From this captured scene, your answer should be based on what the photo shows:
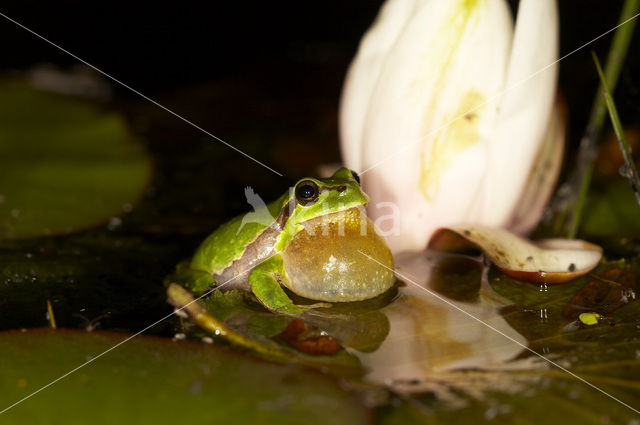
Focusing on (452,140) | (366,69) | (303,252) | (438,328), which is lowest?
(438,328)

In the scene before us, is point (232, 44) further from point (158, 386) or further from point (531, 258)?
point (158, 386)

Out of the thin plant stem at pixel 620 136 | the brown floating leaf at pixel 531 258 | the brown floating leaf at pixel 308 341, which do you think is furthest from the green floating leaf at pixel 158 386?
the thin plant stem at pixel 620 136

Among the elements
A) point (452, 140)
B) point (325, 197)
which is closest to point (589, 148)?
point (452, 140)

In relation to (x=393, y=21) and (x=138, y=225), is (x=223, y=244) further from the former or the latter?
(x=393, y=21)

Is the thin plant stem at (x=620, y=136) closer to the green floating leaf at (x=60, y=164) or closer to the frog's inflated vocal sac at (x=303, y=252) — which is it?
the frog's inflated vocal sac at (x=303, y=252)

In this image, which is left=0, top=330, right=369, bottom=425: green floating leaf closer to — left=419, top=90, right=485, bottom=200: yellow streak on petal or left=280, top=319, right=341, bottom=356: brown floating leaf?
left=280, top=319, right=341, bottom=356: brown floating leaf

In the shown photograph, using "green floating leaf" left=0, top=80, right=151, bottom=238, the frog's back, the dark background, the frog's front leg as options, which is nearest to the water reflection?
the frog's front leg
